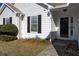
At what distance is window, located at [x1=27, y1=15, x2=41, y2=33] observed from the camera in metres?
21.4

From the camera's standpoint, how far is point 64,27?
65.9 feet

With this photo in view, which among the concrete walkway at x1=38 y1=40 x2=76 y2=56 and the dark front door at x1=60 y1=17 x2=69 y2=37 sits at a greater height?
the dark front door at x1=60 y1=17 x2=69 y2=37

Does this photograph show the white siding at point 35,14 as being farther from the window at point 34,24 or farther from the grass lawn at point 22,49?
the grass lawn at point 22,49

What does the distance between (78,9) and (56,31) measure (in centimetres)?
343

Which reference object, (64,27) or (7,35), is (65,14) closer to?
(64,27)

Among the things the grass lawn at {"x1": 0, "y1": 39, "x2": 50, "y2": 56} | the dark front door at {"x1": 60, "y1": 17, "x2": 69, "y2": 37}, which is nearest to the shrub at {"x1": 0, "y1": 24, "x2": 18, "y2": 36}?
the grass lawn at {"x1": 0, "y1": 39, "x2": 50, "y2": 56}

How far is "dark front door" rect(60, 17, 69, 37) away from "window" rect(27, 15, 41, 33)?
2.21 meters

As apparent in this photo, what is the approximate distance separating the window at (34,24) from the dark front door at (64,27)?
2.21m

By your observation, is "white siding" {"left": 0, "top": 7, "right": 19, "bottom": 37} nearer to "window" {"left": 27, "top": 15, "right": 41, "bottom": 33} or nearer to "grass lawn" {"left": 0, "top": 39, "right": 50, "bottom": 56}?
"window" {"left": 27, "top": 15, "right": 41, "bottom": 33}

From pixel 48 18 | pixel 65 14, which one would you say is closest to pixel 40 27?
pixel 48 18

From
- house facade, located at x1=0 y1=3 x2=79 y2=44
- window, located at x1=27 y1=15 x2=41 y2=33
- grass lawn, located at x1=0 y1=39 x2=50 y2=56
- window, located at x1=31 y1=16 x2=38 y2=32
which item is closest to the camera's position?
grass lawn, located at x1=0 y1=39 x2=50 y2=56

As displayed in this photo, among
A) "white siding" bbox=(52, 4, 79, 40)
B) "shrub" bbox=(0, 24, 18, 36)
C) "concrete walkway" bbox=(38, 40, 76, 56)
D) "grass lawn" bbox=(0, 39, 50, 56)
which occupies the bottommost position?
"grass lawn" bbox=(0, 39, 50, 56)

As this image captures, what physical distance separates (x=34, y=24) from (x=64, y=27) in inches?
132

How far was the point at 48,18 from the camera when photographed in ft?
66.0
